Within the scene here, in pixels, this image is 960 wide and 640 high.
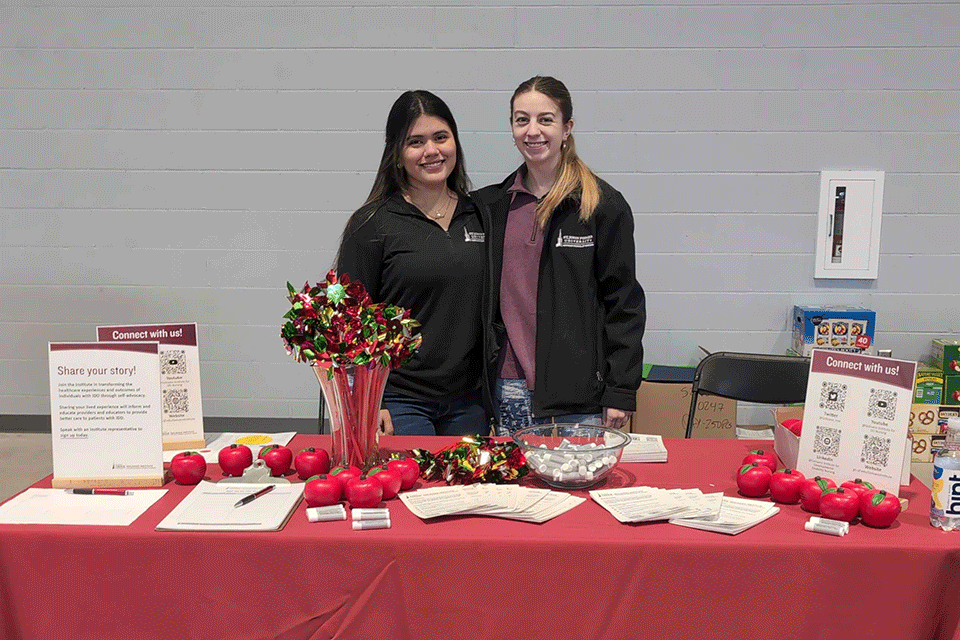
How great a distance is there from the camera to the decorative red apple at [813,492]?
1717mm

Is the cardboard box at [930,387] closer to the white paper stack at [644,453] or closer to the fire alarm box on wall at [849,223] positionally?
the fire alarm box on wall at [849,223]

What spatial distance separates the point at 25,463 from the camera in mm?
4223

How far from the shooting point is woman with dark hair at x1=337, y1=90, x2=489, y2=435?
8.08 ft

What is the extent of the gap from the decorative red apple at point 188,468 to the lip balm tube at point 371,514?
18.3 inches

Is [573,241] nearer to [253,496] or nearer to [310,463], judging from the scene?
[310,463]

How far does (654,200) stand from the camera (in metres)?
4.31

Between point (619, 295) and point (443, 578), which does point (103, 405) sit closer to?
point (443, 578)

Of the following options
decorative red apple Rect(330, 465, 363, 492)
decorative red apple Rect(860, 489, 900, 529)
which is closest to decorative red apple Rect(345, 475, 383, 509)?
decorative red apple Rect(330, 465, 363, 492)

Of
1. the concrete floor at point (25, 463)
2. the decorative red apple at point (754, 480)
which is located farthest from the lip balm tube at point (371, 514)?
the concrete floor at point (25, 463)

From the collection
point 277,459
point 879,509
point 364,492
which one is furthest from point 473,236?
point 879,509

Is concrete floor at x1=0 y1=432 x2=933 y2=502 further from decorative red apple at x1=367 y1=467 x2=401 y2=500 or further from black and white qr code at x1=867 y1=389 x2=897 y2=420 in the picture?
decorative red apple at x1=367 y1=467 x2=401 y2=500

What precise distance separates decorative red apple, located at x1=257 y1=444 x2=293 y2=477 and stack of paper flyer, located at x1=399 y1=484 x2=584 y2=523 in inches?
13.9

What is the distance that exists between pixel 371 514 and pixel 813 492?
0.93 m

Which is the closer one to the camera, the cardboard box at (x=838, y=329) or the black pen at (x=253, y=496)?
the black pen at (x=253, y=496)
